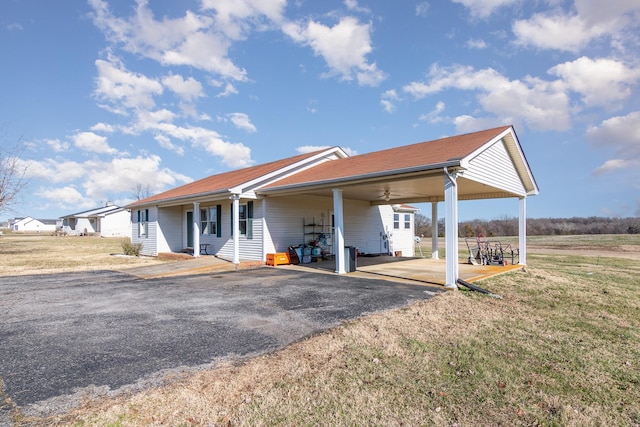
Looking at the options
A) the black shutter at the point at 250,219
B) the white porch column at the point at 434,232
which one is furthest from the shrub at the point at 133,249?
the white porch column at the point at 434,232

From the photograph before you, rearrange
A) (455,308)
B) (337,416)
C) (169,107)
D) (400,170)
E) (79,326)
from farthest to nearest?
(169,107)
(400,170)
(455,308)
(79,326)
(337,416)

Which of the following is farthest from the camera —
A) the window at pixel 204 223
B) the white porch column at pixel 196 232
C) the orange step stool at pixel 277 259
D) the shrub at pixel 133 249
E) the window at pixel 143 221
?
the window at pixel 143 221

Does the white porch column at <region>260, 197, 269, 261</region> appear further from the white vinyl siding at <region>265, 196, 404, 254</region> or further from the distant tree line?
the distant tree line

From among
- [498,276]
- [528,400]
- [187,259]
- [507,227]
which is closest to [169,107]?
[187,259]

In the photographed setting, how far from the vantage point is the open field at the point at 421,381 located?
110 inches

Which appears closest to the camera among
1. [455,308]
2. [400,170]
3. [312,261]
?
[455,308]

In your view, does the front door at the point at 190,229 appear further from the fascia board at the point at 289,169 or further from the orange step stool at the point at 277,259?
the orange step stool at the point at 277,259

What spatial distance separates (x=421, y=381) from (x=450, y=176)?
5.71m

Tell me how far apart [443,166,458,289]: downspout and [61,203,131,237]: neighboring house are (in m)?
45.1

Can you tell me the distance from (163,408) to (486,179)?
1002 cm

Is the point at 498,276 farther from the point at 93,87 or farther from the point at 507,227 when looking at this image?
the point at 507,227

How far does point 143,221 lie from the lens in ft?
62.8

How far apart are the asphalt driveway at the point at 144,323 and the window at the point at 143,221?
893 cm

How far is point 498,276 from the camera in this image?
1027 cm
